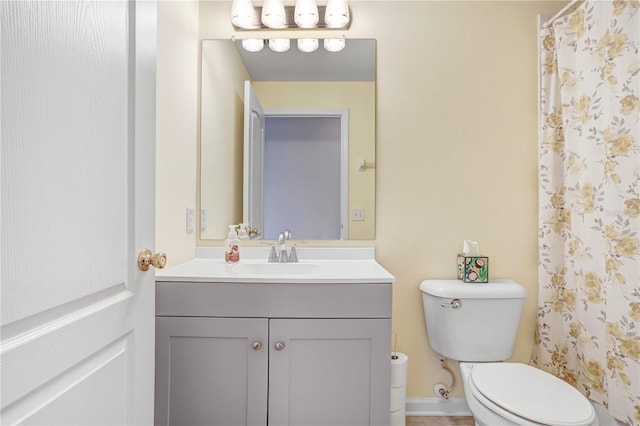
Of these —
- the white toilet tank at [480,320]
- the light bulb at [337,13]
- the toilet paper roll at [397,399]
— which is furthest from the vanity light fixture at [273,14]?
the toilet paper roll at [397,399]

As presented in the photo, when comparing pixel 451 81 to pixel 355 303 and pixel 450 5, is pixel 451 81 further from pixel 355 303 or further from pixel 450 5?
pixel 355 303

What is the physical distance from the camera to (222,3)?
1874mm

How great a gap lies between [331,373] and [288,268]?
534 mm

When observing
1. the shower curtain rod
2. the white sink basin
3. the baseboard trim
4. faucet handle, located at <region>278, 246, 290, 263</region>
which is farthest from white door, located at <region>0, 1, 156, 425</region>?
the shower curtain rod

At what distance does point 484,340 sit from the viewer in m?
1.64

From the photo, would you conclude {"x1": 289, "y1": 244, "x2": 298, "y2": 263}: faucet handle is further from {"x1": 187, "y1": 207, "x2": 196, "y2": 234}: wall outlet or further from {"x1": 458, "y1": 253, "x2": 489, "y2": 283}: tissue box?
{"x1": 458, "y1": 253, "x2": 489, "y2": 283}: tissue box

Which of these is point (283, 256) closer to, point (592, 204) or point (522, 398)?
point (522, 398)

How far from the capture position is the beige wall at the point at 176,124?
57.1 inches

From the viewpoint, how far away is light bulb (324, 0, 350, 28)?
1788mm

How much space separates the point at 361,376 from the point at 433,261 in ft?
2.54

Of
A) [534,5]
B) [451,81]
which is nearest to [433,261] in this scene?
[451,81]

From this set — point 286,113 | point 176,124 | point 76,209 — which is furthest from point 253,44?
point 76,209

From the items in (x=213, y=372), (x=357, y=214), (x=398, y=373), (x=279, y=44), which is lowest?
(x=398, y=373)

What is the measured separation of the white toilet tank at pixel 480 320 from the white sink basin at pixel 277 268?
621mm
